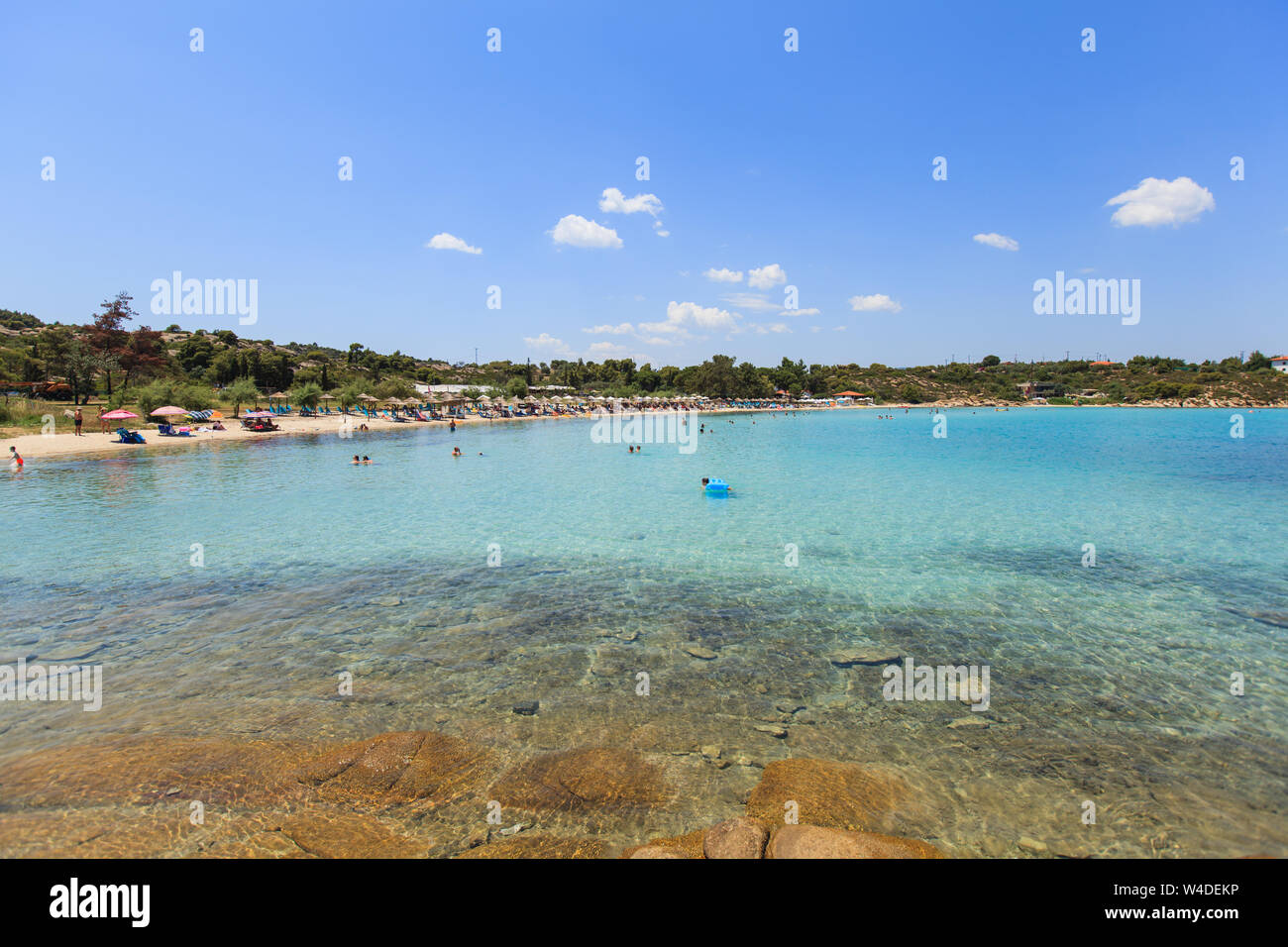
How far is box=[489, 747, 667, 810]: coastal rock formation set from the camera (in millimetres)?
5473

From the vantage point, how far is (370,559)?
14.6 metres

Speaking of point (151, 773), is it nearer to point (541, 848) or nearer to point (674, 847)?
point (541, 848)

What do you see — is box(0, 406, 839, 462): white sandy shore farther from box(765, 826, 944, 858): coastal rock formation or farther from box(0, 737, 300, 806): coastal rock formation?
box(765, 826, 944, 858): coastal rock formation

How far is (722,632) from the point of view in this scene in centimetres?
999

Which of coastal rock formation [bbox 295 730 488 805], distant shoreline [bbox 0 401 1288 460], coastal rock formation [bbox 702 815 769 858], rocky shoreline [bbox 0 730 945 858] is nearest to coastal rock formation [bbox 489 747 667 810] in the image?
rocky shoreline [bbox 0 730 945 858]

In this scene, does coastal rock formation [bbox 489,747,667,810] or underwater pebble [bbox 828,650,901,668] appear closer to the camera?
coastal rock formation [bbox 489,747,667,810]

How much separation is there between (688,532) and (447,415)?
70.8m

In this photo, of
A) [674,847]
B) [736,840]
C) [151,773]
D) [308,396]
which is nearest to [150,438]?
[308,396]

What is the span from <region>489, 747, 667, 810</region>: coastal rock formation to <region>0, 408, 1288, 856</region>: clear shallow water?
31cm

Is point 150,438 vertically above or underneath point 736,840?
above

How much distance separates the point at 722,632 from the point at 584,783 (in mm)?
4700
